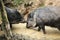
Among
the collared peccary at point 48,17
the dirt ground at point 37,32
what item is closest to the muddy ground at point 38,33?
the dirt ground at point 37,32

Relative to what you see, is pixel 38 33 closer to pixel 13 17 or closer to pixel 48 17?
pixel 48 17

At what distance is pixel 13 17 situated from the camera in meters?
9.30

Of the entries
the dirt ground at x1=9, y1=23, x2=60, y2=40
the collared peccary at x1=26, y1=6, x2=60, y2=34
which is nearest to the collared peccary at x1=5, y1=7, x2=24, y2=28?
the dirt ground at x1=9, y1=23, x2=60, y2=40

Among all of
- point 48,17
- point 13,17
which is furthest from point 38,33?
point 13,17

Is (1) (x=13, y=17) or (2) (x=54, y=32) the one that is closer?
(2) (x=54, y=32)

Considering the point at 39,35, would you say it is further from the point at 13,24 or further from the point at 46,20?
the point at 13,24

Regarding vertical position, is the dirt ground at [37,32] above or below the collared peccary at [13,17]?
below

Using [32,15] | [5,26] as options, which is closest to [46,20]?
[32,15]

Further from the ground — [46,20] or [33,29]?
[46,20]

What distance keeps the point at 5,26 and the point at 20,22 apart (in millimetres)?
2771

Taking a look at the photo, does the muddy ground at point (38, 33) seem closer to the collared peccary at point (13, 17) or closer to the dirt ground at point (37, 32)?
the dirt ground at point (37, 32)

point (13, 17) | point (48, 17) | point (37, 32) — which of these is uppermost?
point (48, 17)

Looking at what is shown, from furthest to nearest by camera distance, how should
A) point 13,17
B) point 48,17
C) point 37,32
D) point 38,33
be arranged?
point 13,17 < point 37,32 < point 38,33 < point 48,17

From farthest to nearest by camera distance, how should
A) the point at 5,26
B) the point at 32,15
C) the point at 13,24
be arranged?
the point at 13,24 < the point at 32,15 < the point at 5,26
